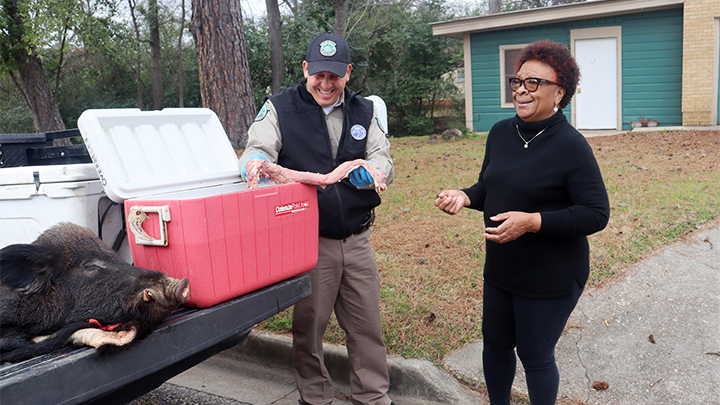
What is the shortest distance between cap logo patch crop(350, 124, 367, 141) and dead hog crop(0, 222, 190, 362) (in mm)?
1390

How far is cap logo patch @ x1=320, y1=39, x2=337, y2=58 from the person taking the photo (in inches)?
117

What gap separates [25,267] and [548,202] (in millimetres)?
2282

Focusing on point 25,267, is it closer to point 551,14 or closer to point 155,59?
point 551,14

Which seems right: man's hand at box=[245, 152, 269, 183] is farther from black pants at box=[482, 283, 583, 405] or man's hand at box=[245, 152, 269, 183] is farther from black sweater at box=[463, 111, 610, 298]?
black pants at box=[482, 283, 583, 405]

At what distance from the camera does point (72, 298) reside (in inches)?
84.9

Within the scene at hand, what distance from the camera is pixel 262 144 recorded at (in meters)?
2.96

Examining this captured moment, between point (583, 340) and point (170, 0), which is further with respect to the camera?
point (170, 0)

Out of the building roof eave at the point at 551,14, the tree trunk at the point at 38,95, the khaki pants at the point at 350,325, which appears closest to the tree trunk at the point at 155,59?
the tree trunk at the point at 38,95

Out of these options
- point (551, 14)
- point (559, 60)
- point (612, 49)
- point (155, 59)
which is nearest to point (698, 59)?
point (612, 49)

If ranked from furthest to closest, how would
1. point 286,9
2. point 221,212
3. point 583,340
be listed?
point 286,9 < point 583,340 < point 221,212

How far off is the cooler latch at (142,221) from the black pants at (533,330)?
5.40 ft

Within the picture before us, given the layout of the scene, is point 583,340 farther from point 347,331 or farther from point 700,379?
point 347,331

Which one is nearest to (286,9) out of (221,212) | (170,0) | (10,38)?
(170,0)

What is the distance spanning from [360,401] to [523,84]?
208cm
